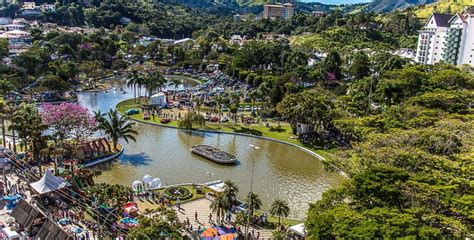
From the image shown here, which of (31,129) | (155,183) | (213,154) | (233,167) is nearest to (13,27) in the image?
(31,129)

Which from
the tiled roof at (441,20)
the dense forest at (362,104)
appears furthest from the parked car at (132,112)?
the tiled roof at (441,20)

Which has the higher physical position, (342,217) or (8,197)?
(342,217)

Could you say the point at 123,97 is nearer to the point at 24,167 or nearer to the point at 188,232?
the point at 24,167

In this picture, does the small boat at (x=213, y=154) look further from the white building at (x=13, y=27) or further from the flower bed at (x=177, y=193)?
the white building at (x=13, y=27)

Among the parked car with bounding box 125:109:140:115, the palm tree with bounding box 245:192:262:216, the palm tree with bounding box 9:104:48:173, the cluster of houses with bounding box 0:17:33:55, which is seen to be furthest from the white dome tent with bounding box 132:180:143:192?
the cluster of houses with bounding box 0:17:33:55

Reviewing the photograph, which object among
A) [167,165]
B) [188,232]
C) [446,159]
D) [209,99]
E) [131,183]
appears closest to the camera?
[188,232]

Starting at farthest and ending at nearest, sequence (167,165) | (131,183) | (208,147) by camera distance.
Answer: (208,147) → (167,165) → (131,183)

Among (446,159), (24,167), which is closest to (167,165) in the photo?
(24,167)
